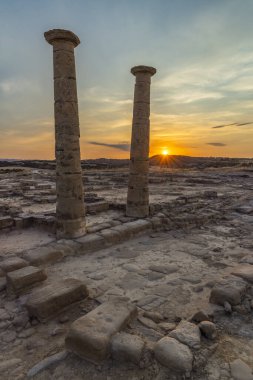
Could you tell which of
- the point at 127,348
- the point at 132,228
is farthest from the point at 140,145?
the point at 127,348

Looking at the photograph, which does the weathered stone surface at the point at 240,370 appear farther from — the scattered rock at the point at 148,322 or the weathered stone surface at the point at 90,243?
the weathered stone surface at the point at 90,243

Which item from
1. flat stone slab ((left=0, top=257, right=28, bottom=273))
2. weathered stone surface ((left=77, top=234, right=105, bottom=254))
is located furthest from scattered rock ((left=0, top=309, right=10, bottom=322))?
weathered stone surface ((left=77, top=234, right=105, bottom=254))

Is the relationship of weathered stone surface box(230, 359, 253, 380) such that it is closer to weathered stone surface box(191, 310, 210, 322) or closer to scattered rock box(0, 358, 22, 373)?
weathered stone surface box(191, 310, 210, 322)

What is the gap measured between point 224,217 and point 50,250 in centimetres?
655

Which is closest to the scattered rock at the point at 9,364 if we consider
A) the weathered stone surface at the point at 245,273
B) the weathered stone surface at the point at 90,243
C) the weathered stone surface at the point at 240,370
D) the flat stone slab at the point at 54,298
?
the flat stone slab at the point at 54,298

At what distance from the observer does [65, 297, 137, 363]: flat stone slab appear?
321cm

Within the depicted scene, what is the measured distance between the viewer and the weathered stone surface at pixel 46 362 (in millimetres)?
3119

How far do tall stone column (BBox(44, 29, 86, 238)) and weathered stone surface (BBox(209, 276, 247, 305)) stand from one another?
157 inches

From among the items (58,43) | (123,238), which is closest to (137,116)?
(58,43)

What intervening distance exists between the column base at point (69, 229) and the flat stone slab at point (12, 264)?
1901mm

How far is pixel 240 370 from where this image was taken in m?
3.05

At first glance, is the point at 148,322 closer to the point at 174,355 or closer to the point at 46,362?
the point at 174,355

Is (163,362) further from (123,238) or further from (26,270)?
(123,238)

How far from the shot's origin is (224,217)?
10477 mm
